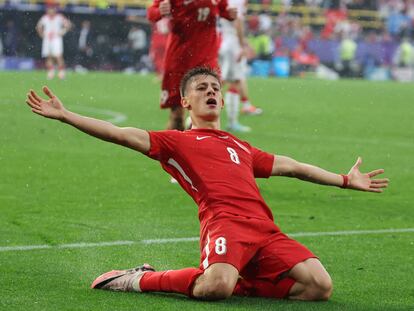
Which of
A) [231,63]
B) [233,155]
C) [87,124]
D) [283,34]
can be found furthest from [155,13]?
[283,34]

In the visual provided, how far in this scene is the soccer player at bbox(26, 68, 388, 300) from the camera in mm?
5594

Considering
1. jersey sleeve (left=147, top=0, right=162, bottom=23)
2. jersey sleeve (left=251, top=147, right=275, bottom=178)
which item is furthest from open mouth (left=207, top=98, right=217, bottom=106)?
jersey sleeve (left=147, top=0, right=162, bottom=23)

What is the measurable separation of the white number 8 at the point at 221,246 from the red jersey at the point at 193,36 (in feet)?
17.3

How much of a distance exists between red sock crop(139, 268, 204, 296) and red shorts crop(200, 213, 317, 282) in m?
0.08

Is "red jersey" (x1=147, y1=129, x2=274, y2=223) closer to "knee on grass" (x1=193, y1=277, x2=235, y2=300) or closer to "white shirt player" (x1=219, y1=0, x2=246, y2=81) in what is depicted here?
"knee on grass" (x1=193, y1=277, x2=235, y2=300)

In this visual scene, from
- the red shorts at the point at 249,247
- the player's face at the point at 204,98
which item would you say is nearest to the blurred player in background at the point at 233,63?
the player's face at the point at 204,98

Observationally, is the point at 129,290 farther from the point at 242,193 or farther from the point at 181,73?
the point at 181,73

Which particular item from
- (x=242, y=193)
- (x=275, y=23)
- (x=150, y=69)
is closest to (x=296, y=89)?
(x=150, y=69)

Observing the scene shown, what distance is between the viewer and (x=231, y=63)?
1716 cm

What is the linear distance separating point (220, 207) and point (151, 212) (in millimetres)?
2938

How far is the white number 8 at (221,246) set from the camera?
18.3 ft

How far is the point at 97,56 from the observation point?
39969 millimetres

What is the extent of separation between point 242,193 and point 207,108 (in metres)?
0.57

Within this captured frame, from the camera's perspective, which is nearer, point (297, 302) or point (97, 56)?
point (297, 302)
